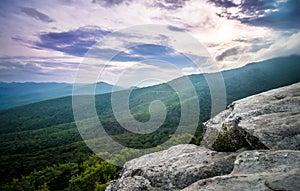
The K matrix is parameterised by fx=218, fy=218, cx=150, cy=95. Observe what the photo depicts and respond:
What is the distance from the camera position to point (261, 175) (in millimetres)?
7125

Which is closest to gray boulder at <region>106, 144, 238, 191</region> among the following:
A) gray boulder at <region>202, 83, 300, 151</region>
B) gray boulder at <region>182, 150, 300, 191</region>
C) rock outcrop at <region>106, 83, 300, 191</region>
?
rock outcrop at <region>106, 83, 300, 191</region>

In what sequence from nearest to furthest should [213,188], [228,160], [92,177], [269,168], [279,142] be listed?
[213,188] < [269,168] < [279,142] < [228,160] < [92,177]

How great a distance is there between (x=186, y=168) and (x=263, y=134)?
12.6 ft

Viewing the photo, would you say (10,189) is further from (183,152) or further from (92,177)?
(183,152)

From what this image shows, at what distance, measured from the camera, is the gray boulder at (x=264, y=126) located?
945 centimetres

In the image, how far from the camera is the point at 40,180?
69.9 metres

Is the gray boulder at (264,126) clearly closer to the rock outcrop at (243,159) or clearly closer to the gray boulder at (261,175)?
the rock outcrop at (243,159)

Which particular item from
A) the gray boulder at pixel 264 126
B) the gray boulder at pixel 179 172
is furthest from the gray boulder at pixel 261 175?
the gray boulder at pixel 179 172

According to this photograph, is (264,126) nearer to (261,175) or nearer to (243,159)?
(243,159)

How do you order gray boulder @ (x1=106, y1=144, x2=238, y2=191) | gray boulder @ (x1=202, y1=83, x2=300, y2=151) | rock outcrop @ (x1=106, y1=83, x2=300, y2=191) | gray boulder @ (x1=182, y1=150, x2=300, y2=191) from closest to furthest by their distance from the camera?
gray boulder @ (x1=182, y1=150, x2=300, y2=191)
rock outcrop @ (x1=106, y1=83, x2=300, y2=191)
gray boulder @ (x1=202, y1=83, x2=300, y2=151)
gray boulder @ (x1=106, y1=144, x2=238, y2=191)

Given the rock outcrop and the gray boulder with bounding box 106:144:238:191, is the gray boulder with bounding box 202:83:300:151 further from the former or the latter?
the gray boulder with bounding box 106:144:238:191

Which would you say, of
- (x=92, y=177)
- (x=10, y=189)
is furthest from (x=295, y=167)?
(x=10, y=189)

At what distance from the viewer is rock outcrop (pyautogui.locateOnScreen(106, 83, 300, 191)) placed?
7.08 m

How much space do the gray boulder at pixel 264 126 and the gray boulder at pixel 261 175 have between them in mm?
1363
